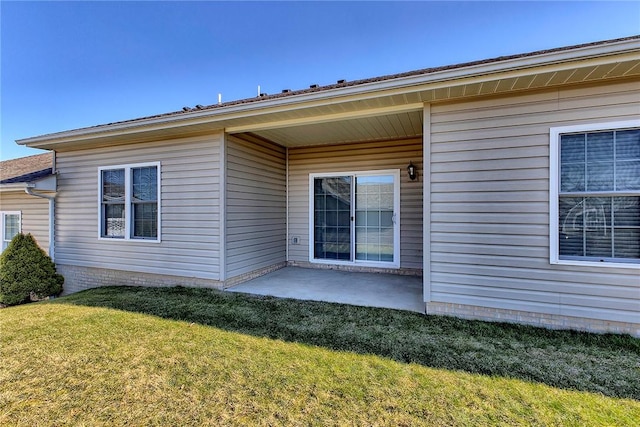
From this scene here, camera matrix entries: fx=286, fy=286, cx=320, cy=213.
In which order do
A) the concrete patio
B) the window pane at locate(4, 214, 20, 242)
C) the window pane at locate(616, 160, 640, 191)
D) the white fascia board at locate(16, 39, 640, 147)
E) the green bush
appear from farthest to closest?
the window pane at locate(4, 214, 20, 242) < the green bush < the concrete patio < the window pane at locate(616, 160, 640, 191) < the white fascia board at locate(16, 39, 640, 147)

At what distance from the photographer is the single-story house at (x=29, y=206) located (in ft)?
19.6

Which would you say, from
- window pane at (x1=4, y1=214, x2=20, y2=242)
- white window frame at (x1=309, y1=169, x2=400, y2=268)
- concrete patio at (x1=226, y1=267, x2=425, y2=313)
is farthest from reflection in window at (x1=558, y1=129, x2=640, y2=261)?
window pane at (x1=4, y1=214, x2=20, y2=242)

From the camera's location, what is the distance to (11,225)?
23.8 feet

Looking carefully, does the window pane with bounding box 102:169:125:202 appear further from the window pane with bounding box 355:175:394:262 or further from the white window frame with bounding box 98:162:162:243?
the window pane with bounding box 355:175:394:262

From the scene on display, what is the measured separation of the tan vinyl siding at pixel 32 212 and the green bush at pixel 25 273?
1.16 meters

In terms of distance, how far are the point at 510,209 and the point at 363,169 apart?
314 cm

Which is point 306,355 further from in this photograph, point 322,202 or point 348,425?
point 322,202

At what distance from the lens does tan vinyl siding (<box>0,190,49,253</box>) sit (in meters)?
6.61

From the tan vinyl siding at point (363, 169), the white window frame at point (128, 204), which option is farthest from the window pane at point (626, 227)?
the white window frame at point (128, 204)

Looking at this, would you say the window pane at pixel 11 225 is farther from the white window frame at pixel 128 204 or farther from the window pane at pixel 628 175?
the window pane at pixel 628 175

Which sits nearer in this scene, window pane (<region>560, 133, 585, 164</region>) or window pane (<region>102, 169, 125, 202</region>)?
window pane (<region>560, 133, 585, 164</region>)

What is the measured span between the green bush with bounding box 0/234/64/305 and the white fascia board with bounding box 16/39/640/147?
8.00ft

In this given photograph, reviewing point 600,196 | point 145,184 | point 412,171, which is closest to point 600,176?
point 600,196

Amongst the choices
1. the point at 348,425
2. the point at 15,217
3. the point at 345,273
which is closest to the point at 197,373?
the point at 348,425
